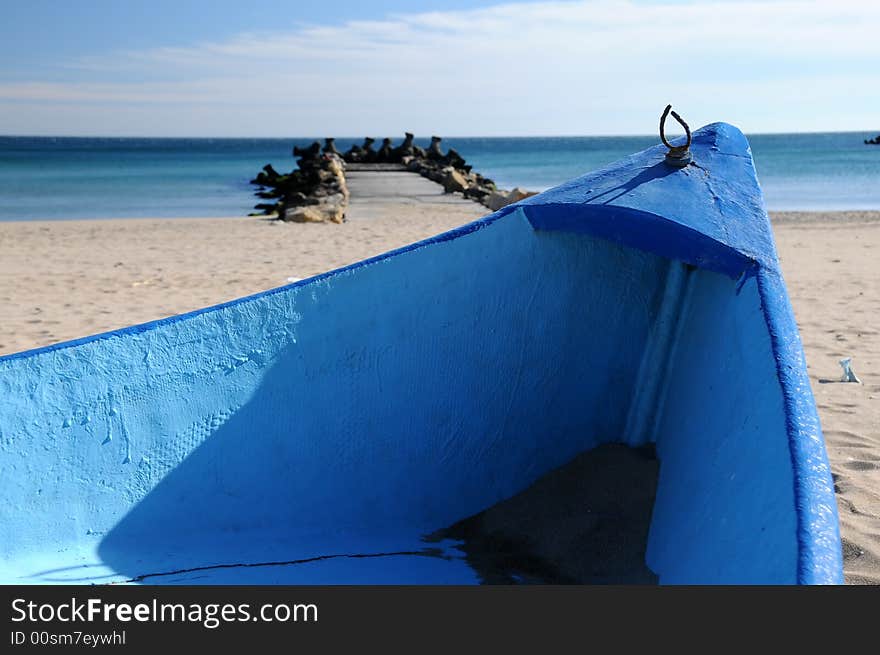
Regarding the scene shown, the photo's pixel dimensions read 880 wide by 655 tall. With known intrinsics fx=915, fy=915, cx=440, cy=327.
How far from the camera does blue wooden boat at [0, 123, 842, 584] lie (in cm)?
282

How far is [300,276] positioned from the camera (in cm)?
907

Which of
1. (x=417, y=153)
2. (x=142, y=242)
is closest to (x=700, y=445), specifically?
(x=142, y=242)

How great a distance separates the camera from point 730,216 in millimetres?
2930

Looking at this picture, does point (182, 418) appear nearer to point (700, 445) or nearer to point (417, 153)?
point (700, 445)

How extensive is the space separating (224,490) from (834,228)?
43.9ft

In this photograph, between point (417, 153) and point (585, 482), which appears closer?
point (585, 482)

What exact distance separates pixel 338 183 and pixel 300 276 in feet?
45.1

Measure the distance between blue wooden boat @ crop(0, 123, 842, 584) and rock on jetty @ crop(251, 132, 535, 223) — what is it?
977 centimetres

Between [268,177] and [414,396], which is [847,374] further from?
[268,177]

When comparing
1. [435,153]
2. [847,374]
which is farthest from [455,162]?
[847,374]

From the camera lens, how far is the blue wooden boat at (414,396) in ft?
9.26

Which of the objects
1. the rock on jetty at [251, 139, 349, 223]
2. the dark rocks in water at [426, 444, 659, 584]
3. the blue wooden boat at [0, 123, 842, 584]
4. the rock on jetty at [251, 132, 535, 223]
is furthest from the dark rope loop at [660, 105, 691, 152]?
the rock on jetty at [251, 139, 349, 223]

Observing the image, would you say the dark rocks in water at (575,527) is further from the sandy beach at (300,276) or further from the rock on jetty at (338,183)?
the rock on jetty at (338,183)

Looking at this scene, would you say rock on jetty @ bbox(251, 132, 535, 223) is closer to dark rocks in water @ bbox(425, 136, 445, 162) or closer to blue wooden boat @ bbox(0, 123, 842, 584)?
dark rocks in water @ bbox(425, 136, 445, 162)
